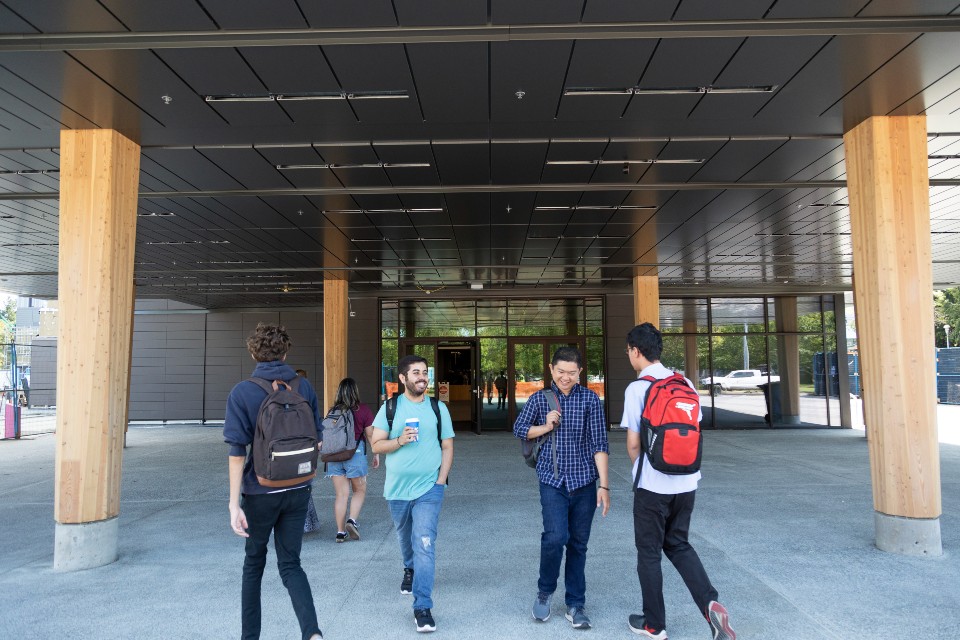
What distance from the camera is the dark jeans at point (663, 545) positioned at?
3.59 meters

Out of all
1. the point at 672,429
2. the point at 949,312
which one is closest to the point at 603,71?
the point at 672,429

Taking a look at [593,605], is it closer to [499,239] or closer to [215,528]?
[215,528]

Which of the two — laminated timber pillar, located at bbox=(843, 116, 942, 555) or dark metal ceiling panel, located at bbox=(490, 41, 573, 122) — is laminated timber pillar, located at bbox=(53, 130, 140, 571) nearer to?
dark metal ceiling panel, located at bbox=(490, 41, 573, 122)

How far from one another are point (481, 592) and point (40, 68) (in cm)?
518

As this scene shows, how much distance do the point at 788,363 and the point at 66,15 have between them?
18.6m

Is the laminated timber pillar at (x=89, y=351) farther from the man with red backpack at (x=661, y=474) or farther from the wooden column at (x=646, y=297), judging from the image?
the wooden column at (x=646, y=297)

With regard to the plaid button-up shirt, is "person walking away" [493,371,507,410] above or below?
below

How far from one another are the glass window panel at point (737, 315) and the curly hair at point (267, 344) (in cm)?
1707

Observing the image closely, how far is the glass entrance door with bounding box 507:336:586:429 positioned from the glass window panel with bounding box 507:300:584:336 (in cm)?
26

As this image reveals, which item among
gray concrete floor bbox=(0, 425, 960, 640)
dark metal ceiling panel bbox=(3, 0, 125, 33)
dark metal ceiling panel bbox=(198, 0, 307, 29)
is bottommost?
gray concrete floor bbox=(0, 425, 960, 640)

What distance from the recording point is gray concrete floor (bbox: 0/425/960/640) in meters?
4.04

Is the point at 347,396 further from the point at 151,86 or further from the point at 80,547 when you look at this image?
the point at 151,86

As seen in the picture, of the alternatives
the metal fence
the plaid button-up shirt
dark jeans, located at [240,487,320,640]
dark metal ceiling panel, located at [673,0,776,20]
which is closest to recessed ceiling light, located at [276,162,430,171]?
dark metal ceiling panel, located at [673,0,776,20]

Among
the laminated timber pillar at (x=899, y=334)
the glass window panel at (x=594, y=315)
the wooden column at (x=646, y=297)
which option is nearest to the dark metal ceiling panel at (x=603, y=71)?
the laminated timber pillar at (x=899, y=334)
